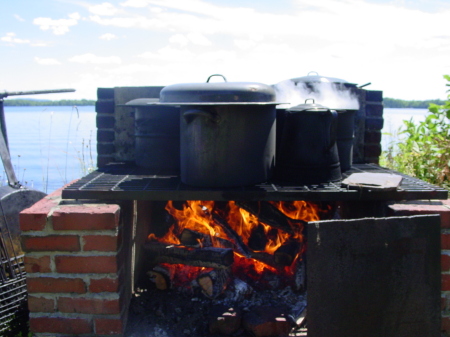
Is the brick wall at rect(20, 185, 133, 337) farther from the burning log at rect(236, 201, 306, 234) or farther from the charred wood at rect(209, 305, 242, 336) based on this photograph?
the burning log at rect(236, 201, 306, 234)

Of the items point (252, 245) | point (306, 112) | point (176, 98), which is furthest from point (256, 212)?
point (176, 98)

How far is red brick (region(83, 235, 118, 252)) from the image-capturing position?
2.06 meters

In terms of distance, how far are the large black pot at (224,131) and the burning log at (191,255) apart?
0.60 m

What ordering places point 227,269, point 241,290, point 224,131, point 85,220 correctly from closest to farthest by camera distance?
point 85,220 → point 224,131 → point 241,290 → point 227,269

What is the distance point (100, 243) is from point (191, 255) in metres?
0.78

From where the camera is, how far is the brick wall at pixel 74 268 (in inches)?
80.6

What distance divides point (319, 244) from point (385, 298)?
0.41m

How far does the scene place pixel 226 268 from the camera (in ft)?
8.66

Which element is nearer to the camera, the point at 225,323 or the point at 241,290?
the point at 225,323

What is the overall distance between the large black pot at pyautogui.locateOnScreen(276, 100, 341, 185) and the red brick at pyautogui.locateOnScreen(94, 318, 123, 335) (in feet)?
3.89

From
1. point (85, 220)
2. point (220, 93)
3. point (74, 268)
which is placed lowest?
point (74, 268)

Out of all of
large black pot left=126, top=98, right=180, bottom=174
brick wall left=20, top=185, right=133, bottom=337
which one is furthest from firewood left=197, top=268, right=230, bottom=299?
large black pot left=126, top=98, right=180, bottom=174

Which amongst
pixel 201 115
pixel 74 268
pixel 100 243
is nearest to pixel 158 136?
pixel 201 115

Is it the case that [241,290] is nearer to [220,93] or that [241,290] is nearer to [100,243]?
[100,243]
